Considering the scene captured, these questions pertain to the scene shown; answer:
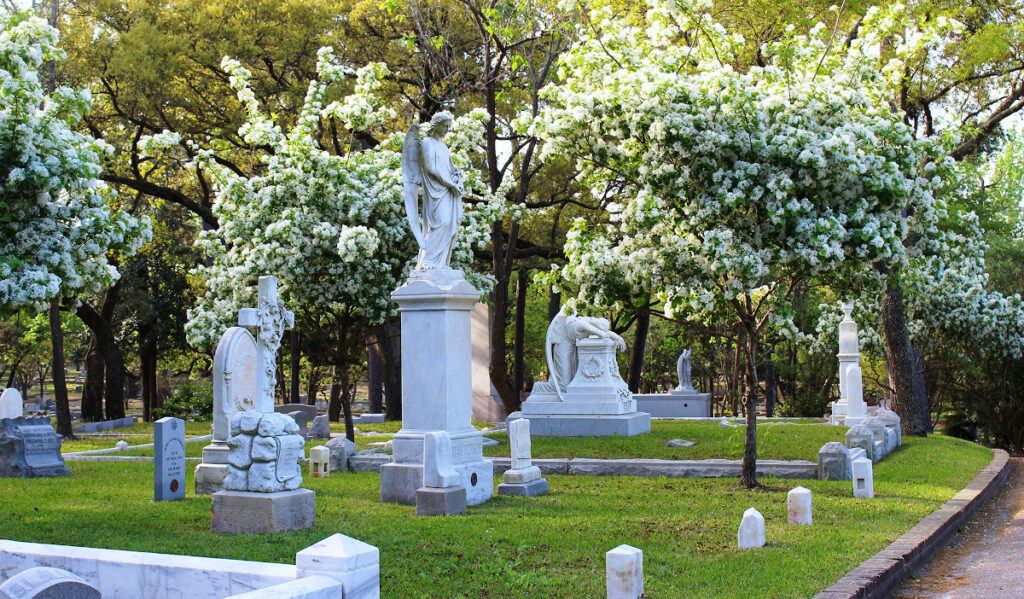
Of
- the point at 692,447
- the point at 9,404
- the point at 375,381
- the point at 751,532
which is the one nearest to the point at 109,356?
the point at 375,381

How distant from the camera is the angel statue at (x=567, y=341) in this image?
18.8 metres

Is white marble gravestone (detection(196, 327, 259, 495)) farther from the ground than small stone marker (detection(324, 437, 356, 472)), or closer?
farther from the ground

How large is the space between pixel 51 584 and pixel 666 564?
4.60 metres

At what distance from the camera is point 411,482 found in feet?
34.0

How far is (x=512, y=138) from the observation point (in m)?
22.6

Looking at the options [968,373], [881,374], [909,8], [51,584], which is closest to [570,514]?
[51,584]

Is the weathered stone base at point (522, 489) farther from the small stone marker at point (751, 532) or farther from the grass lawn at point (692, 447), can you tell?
the small stone marker at point (751, 532)

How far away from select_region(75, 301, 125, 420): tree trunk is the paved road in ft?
74.2

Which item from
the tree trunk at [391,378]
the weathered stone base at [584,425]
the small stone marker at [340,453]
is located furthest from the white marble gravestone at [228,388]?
the tree trunk at [391,378]

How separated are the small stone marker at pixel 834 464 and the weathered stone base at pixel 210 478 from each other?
8020mm

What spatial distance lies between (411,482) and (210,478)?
9.80 feet

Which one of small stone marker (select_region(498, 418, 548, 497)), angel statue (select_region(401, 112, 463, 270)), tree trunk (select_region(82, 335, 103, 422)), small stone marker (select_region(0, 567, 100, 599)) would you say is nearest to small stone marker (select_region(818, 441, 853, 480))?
small stone marker (select_region(498, 418, 548, 497))

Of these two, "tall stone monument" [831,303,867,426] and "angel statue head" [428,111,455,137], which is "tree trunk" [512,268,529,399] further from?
"angel statue head" [428,111,455,137]

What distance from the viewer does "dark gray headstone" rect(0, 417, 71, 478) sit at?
537 inches
